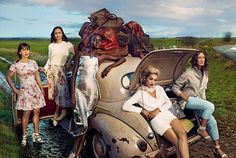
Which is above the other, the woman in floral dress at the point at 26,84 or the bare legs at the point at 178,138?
the woman in floral dress at the point at 26,84

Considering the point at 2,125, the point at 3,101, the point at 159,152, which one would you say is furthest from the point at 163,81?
the point at 3,101

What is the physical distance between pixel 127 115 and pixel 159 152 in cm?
77

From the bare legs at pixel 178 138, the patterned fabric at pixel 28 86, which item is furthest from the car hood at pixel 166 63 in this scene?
the patterned fabric at pixel 28 86

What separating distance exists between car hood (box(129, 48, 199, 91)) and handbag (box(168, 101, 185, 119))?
0.77 m

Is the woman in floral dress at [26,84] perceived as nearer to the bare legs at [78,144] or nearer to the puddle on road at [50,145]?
the puddle on road at [50,145]

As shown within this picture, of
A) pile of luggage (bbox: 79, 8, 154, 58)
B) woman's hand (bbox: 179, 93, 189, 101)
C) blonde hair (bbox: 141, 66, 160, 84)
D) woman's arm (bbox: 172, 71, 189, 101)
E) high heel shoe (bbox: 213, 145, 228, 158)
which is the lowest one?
high heel shoe (bbox: 213, 145, 228, 158)

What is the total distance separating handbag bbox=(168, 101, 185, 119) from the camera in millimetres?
6398

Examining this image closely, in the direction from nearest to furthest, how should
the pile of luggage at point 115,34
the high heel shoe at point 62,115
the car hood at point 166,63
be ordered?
the car hood at point 166,63, the pile of luggage at point 115,34, the high heel shoe at point 62,115

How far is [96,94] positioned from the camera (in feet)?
21.2

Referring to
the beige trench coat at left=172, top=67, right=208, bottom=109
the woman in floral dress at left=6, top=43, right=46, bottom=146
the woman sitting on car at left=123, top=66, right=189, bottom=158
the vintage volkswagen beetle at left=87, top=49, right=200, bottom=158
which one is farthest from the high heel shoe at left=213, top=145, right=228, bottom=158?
the woman in floral dress at left=6, top=43, right=46, bottom=146

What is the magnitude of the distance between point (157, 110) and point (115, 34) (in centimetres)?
208

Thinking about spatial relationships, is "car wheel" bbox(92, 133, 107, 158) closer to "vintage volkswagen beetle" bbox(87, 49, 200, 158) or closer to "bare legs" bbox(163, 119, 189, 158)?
"vintage volkswagen beetle" bbox(87, 49, 200, 158)

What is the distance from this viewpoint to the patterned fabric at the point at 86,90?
642cm

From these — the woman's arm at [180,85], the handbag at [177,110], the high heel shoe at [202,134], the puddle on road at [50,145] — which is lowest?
the puddle on road at [50,145]
